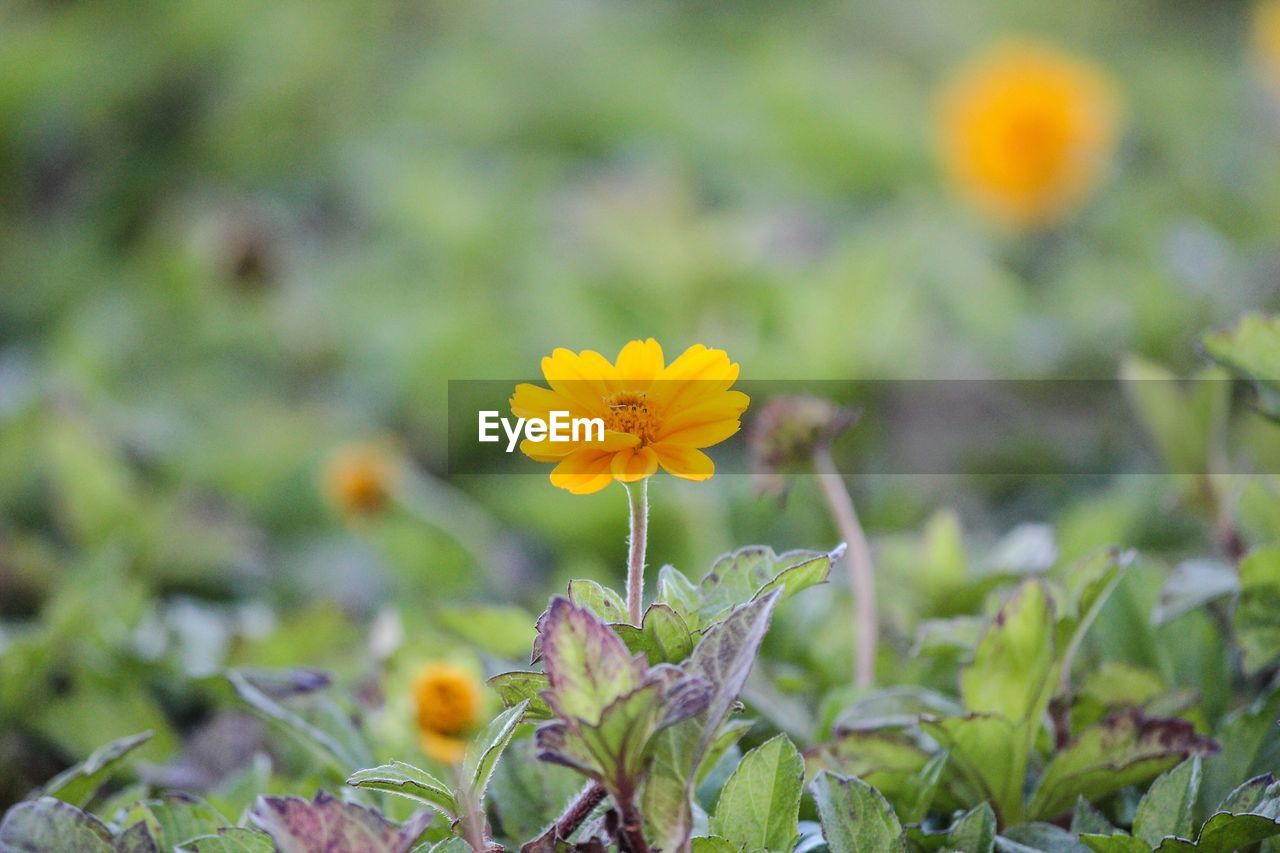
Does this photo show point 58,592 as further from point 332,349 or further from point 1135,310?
point 1135,310


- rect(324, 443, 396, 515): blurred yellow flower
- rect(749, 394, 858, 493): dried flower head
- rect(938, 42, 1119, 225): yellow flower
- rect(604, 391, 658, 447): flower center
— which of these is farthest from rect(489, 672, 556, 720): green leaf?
rect(938, 42, 1119, 225): yellow flower

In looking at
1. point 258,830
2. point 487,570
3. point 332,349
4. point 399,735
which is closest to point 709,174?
point 332,349

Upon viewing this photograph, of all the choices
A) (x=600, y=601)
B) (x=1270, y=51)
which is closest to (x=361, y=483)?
(x=600, y=601)

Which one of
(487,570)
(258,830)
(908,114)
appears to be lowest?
(487,570)

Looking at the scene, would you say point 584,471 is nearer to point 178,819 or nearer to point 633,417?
point 633,417

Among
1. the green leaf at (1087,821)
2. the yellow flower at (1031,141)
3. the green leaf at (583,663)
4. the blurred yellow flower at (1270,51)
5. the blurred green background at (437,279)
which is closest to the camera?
the green leaf at (583,663)

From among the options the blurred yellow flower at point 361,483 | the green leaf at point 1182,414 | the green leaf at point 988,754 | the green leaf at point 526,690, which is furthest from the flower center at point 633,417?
the blurred yellow flower at point 361,483

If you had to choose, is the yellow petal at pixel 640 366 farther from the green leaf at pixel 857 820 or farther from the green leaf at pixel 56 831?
the green leaf at pixel 56 831
